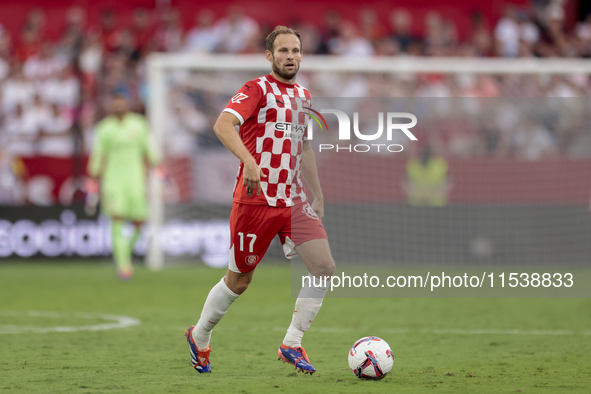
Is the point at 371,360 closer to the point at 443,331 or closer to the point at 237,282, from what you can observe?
the point at 237,282

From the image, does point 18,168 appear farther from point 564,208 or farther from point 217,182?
point 564,208

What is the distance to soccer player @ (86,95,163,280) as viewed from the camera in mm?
12188

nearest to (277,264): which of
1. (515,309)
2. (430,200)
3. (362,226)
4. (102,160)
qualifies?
(362,226)

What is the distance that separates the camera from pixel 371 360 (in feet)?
17.6

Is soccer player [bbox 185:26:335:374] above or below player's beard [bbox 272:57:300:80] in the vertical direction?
below

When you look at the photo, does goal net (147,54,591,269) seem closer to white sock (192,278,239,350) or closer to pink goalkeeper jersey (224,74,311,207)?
pink goalkeeper jersey (224,74,311,207)

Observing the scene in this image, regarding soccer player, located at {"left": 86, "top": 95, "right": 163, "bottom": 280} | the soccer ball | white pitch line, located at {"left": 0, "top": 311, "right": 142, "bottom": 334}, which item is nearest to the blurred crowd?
soccer player, located at {"left": 86, "top": 95, "right": 163, "bottom": 280}

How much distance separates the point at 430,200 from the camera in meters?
14.6

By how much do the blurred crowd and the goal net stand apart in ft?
0.25

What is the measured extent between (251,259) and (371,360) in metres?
1.01

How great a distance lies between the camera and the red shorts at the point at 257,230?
18.1ft

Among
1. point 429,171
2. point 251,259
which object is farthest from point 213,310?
point 429,171

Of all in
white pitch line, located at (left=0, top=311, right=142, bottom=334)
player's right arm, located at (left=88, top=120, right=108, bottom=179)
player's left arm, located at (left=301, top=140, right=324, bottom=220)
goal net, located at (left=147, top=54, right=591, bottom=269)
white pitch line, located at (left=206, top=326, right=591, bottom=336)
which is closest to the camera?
player's left arm, located at (left=301, top=140, right=324, bottom=220)

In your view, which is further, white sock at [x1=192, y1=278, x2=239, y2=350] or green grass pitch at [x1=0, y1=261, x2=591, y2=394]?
white sock at [x1=192, y1=278, x2=239, y2=350]
